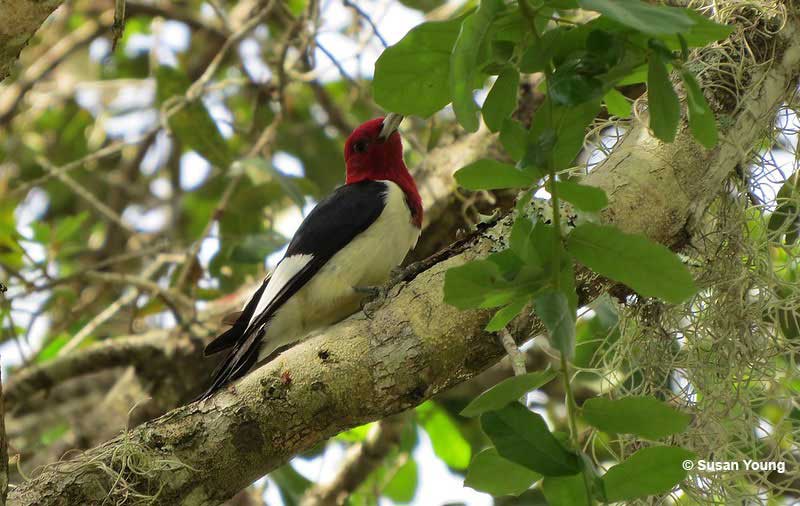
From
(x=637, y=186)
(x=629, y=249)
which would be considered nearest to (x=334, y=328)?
(x=637, y=186)

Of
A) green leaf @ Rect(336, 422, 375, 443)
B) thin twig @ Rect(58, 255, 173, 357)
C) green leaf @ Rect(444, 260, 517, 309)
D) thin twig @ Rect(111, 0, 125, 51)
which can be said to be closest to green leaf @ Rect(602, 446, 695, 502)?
green leaf @ Rect(444, 260, 517, 309)

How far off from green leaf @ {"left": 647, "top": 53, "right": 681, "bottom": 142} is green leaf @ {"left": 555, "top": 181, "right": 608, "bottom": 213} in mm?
117

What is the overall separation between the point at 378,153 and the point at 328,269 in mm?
647

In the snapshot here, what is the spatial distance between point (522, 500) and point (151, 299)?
1966 mm

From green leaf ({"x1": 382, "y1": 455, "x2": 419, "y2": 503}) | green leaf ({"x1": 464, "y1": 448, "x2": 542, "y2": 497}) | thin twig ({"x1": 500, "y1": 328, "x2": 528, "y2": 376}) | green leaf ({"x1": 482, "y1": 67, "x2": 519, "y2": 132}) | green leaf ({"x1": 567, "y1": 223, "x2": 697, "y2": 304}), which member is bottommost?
green leaf ({"x1": 382, "y1": 455, "x2": 419, "y2": 503})

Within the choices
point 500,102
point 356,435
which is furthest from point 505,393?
point 356,435

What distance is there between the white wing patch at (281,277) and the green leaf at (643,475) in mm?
1437

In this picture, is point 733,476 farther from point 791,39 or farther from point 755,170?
point 791,39

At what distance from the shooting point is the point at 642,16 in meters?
1.06

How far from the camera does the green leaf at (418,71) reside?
4.11 feet

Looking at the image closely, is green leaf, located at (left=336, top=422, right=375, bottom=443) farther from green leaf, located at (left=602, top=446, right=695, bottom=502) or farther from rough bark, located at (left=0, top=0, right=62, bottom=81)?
green leaf, located at (left=602, top=446, right=695, bottom=502)

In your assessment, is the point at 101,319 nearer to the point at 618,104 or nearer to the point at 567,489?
the point at 618,104

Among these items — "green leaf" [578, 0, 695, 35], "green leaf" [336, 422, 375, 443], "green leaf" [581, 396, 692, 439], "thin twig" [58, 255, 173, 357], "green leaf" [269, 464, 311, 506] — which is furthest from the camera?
"thin twig" [58, 255, 173, 357]

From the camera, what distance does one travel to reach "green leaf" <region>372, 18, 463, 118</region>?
4.11 ft
